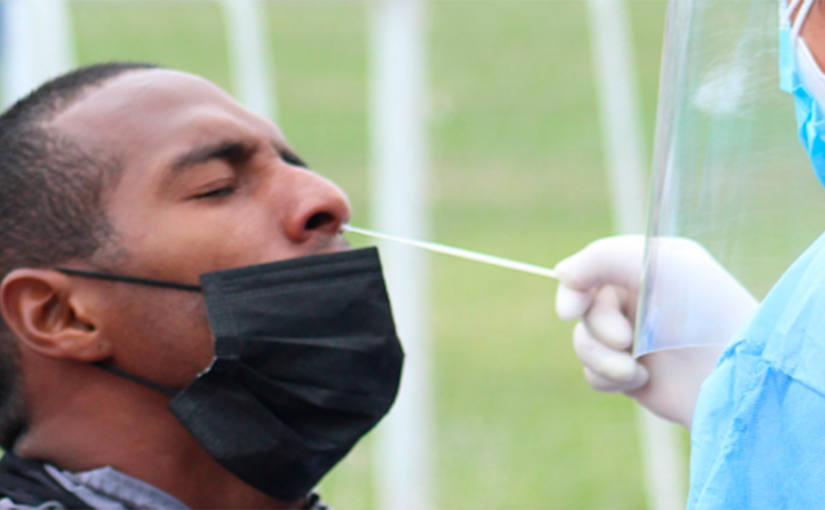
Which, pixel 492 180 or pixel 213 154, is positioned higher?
pixel 213 154

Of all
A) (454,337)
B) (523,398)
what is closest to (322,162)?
(454,337)

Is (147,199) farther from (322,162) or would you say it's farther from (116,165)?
(322,162)

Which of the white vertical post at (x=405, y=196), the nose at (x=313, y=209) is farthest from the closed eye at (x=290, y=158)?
the white vertical post at (x=405, y=196)

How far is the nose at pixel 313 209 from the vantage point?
1552 millimetres

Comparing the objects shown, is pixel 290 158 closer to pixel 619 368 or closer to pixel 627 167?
pixel 619 368

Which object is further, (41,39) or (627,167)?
(627,167)

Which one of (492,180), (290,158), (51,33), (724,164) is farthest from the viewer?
(492,180)

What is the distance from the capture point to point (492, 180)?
14.4m

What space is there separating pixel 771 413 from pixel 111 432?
0.97 metres

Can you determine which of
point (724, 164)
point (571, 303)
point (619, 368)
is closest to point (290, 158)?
point (571, 303)

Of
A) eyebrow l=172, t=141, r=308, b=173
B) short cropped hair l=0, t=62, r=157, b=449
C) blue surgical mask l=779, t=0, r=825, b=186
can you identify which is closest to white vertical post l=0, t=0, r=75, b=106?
short cropped hair l=0, t=62, r=157, b=449

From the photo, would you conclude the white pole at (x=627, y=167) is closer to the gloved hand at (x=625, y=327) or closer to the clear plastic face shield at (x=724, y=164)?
the gloved hand at (x=625, y=327)

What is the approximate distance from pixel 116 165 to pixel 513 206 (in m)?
11.1

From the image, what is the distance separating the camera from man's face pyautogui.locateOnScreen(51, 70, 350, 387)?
1491 millimetres
